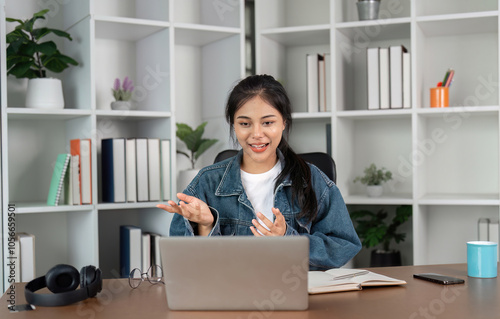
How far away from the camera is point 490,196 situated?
282 cm

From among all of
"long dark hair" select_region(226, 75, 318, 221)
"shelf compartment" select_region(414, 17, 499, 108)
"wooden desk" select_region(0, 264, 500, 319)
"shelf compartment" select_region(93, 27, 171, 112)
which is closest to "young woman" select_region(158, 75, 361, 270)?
"long dark hair" select_region(226, 75, 318, 221)

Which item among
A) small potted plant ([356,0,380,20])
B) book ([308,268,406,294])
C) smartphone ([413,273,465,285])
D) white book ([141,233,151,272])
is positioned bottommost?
white book ([141,233,151,272])

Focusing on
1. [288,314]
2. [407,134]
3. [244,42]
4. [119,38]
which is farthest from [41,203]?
[407,134]

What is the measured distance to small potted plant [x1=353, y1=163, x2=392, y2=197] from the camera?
2.88m

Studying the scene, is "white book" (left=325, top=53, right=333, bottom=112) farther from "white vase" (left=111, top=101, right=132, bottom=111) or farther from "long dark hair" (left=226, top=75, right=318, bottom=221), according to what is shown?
"long dark hair" (left=226, top=75, right=318, bottom=221)

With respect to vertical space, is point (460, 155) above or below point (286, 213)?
above

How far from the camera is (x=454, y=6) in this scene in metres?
3.01

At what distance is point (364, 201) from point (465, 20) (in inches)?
38.3

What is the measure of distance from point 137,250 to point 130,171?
0.38 metres

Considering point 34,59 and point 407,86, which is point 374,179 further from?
point 34,59

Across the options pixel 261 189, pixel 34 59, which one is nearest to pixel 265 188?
pixel 261 189

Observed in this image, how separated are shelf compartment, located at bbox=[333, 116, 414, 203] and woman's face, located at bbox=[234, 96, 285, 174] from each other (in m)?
1.31

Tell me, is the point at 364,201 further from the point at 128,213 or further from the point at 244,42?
the point at 128,213

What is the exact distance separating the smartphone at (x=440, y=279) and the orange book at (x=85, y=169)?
1.51m
